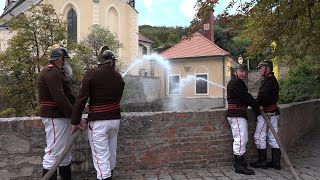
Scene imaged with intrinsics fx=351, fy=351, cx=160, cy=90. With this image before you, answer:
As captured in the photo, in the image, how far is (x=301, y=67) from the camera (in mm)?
18828

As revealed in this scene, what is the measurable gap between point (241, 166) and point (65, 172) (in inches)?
114

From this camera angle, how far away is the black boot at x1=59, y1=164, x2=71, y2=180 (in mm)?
5039

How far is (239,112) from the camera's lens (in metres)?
6.05

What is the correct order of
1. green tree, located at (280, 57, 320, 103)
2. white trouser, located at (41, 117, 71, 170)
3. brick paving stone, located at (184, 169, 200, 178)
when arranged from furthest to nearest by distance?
green tree, located at (280, 57, 320, 103)
brick paving stone, located at (184, 169, 200, 178)
white trouser, located at (41, 117, 71, 170)

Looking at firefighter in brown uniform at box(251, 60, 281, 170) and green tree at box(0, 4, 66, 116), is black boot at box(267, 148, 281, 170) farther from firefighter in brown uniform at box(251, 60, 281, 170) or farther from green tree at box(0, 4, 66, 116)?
green tree at box(0, 4, 66, 116)

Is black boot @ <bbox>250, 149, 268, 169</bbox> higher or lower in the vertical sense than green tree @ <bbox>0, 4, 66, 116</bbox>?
lower

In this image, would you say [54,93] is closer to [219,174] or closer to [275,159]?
[219,174]

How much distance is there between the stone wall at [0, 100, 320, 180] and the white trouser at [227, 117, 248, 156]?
336 mm

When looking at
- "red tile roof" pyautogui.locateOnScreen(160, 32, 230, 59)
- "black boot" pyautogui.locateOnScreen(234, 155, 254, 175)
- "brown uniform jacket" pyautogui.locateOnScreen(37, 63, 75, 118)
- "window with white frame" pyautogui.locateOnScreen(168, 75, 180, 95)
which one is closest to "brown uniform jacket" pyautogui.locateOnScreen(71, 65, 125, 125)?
"brown uniform jacket" pyautogui.locateOnScreen(37, 63, 75, 118)

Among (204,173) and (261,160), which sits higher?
(261,160)

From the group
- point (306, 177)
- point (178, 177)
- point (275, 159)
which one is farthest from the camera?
point (275, 159)

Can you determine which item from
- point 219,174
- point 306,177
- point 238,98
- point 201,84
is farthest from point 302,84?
point 201,84

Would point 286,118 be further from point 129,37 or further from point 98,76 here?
point 129,37

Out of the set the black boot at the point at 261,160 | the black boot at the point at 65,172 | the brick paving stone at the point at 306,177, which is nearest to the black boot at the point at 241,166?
the black boot at the point at 261,160
